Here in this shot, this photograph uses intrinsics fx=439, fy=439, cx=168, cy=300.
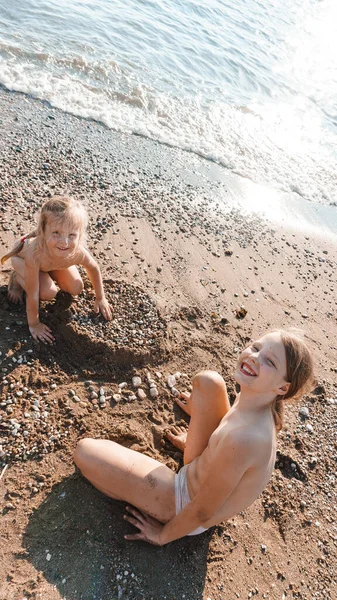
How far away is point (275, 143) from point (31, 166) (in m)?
5.63

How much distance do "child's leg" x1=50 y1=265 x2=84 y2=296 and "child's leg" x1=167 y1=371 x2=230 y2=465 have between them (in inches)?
71.0

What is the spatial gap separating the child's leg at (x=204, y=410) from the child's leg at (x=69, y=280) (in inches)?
71.0

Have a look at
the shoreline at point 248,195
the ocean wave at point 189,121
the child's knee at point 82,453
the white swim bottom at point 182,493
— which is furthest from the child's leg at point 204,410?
the ocean wave at point 189,121

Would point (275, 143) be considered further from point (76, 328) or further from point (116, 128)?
point (76, 328)

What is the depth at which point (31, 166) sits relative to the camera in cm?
620

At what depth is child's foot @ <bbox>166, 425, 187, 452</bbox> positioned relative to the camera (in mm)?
3705

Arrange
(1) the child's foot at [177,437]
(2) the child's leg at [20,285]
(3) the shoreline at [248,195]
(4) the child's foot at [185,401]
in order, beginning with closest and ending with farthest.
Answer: (1) the child's foot at [177,437] → (4) the child's foot at [185,401] → (2) the child's leg at [20,285] → (3) the shoreline at [248,195]

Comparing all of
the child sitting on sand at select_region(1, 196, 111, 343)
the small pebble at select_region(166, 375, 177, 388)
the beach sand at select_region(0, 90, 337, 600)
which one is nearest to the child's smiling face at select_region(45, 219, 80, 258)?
the child sitting on sand at select_region(1, 196, 111, 343)

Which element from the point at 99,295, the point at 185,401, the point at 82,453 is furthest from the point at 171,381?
the point at 82,453

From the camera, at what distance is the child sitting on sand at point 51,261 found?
389cm

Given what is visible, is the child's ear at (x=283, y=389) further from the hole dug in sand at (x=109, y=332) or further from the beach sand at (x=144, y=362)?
the hole dug in sand at (x=109, y=332)

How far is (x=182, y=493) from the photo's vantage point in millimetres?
3018

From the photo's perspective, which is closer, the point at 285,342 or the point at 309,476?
the point at 285,342

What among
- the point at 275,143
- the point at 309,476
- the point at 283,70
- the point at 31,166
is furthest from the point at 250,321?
the point at 283,70
